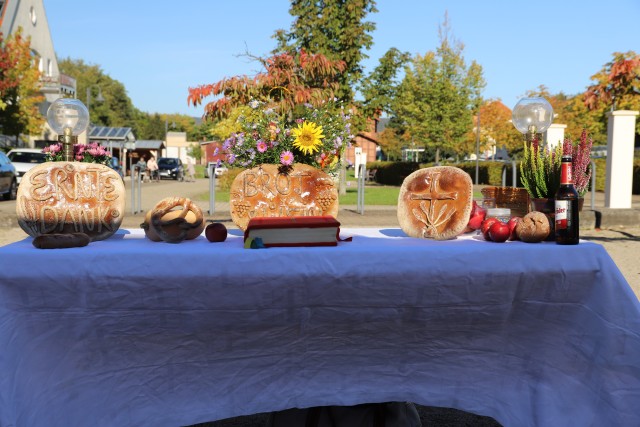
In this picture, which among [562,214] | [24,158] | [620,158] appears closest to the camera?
[562,214]

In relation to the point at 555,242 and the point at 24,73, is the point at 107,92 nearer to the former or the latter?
the point at 24,73

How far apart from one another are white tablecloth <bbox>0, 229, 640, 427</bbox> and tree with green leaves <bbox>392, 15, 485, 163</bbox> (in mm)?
33883

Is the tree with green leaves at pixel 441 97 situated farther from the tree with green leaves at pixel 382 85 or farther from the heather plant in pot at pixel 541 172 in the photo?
the heather plant in pot at pixel 541 172

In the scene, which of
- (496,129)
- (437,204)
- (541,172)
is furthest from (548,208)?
(496,129)

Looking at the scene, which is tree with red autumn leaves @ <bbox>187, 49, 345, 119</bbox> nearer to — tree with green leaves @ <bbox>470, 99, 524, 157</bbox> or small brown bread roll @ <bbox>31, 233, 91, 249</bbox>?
small brown bread roll @ <bbox>31, 233, 91, 249</bbox>

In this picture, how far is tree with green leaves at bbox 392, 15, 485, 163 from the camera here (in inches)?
1425

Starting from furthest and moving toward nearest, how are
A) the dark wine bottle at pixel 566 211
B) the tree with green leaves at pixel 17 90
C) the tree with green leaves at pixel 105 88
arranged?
1. the tree with green leaves at pixel 105 88
2. the tree with green leaves at pixel 17 90
3. the dark wine bottle at pixel 566 211

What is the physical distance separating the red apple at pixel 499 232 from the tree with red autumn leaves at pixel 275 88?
1338 millimetres

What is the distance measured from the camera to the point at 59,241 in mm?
2432

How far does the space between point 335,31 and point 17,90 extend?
1507cm

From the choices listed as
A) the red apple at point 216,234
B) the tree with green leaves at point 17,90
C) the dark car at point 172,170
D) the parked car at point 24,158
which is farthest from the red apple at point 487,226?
the dark car at point 172,170

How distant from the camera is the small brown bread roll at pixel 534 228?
268 cm

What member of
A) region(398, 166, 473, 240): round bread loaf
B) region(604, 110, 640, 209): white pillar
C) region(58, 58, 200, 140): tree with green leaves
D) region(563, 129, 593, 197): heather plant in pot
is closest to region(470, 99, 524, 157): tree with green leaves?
region(604, 110, 640, 209): white pillar

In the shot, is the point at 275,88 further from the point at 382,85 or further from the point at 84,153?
the point at 382,85
